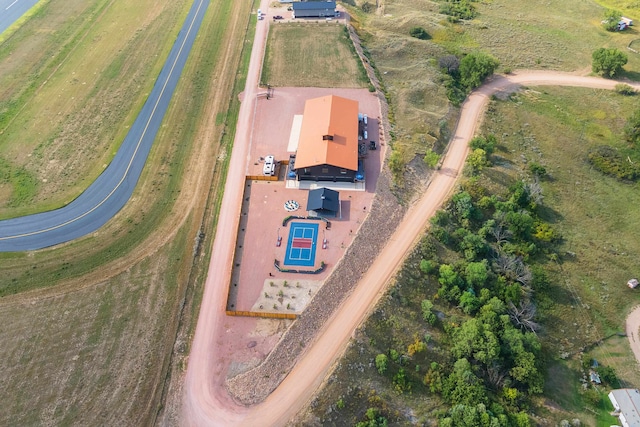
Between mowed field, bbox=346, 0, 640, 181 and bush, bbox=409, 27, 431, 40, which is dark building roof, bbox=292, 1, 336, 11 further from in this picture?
bush, bbox=409, 27, 431, 40

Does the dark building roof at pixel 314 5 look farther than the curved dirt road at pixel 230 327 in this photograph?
Yes

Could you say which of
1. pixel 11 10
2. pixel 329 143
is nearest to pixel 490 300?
pixel 329 143

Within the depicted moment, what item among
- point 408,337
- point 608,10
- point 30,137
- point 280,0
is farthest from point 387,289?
point 608,10

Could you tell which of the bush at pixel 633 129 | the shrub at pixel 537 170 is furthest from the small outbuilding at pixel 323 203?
the bush at pixel 633 129

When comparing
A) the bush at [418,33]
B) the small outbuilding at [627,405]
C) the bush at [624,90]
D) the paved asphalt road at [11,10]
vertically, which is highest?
the paved asphalt road at [11,10]

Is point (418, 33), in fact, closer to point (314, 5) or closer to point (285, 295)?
point (314, 5)

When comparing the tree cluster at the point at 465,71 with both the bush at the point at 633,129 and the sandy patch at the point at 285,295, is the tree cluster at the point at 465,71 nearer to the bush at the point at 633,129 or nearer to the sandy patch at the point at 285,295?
the bush at the point at 633,129

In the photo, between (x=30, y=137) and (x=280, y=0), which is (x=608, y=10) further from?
(x=30, y=137)
